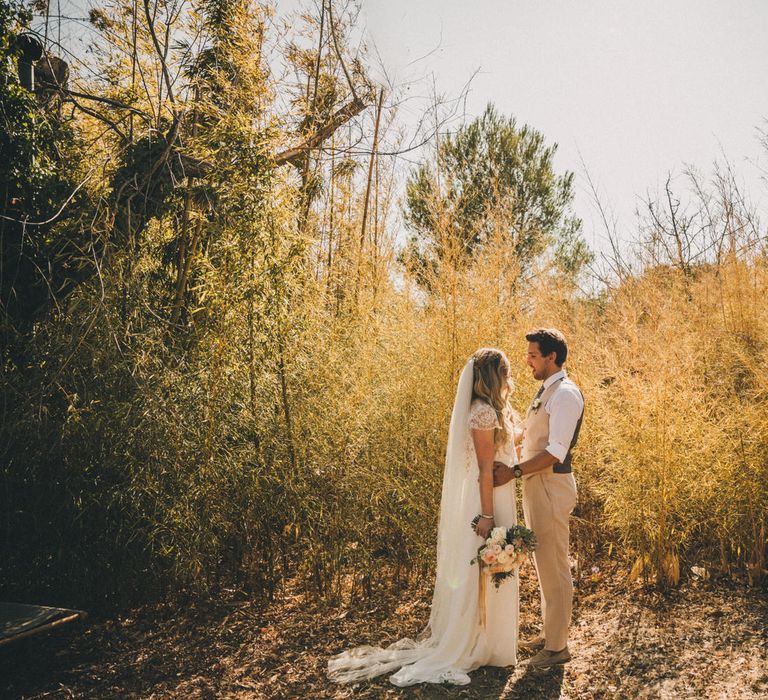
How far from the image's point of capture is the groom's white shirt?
2.71 meters

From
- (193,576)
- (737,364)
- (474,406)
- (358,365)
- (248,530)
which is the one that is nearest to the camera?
→ (474,406)

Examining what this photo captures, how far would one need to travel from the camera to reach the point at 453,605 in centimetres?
283

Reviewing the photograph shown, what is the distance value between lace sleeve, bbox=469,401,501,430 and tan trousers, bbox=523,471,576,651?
389 mm

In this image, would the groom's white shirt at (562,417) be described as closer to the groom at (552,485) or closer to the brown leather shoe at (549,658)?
the groom at (552,485)

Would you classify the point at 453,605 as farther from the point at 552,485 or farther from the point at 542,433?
the point at 542,433

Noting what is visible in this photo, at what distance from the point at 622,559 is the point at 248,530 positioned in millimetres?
2718

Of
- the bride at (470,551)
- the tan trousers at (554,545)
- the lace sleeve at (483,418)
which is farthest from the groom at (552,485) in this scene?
the lace sleeve at (483,418)

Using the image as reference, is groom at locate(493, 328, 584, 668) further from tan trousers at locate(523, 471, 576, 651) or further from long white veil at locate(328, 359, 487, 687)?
long white veil at locate(328, 359, 487, 687)

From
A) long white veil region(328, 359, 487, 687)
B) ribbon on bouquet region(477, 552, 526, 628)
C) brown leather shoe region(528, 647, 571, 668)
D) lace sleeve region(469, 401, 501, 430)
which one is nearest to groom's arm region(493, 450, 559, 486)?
long white veil region(328, 359, 487, 687)

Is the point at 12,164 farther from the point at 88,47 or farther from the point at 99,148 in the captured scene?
the point at 88,47

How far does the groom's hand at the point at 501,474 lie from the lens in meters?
2.80

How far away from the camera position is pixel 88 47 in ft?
13.8

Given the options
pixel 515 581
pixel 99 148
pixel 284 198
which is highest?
pixel 99 148

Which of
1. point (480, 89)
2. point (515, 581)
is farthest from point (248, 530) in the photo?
point (480, 89)
